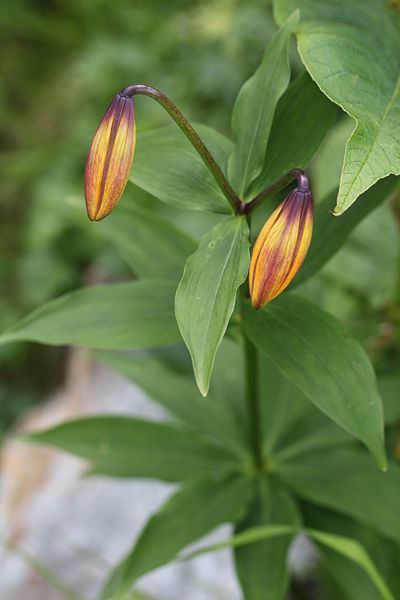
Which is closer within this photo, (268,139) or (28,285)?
(268,139)

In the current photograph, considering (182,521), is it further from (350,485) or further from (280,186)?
(280,186)

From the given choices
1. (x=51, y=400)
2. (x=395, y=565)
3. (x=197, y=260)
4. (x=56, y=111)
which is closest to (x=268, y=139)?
(x=197, y=260)

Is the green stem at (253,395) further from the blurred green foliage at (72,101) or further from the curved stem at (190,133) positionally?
the blurred green foliage at (72,101)

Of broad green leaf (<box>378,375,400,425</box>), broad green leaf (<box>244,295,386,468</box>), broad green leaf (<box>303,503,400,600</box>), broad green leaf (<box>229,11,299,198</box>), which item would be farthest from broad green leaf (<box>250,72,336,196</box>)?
broad green leaf (<box>303,503,400,600</box>)

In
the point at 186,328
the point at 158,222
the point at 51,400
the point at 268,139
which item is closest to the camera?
the point at 186,328

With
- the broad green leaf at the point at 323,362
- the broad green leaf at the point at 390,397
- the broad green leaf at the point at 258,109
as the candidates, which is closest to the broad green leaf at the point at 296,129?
the broad green leaf at the point at 258,109

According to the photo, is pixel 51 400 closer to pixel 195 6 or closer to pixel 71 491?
pixel 71 491

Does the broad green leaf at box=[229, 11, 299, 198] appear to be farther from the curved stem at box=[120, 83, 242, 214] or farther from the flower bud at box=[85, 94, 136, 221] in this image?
the flower bud at box=[85, 94, 136, 221]
